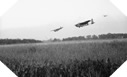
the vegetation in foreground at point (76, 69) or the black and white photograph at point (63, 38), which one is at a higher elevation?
the black and white photograph at point (63, 38)

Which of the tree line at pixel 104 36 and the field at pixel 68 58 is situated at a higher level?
the tree line at pixel 104 36

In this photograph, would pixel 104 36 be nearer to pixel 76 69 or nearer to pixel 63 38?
pixel 63 38

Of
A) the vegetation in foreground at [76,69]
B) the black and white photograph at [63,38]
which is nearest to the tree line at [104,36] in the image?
the black and white photograph at [63,38]

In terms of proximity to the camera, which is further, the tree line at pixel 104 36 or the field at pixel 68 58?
the tree line at pixel 104 36

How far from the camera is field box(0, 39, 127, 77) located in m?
2.64

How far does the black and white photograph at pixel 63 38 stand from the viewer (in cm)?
268

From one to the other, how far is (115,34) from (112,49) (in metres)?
0.30

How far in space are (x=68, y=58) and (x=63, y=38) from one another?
1.46ft

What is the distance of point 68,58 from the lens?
2.77 metres

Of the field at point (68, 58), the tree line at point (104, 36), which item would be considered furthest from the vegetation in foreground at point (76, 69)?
the tree line at point (104, 36)

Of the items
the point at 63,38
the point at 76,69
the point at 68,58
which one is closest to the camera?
the point at 76,69

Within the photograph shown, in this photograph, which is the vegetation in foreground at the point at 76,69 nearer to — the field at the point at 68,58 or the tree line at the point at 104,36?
the field at the point at 68,58

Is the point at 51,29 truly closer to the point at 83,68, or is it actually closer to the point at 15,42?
the point at 15,42

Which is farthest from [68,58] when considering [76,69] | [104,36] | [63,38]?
[104,36]
